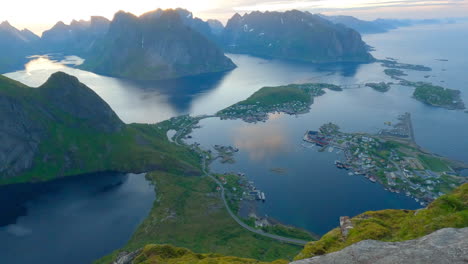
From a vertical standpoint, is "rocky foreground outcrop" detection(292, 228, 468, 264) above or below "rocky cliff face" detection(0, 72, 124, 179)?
above

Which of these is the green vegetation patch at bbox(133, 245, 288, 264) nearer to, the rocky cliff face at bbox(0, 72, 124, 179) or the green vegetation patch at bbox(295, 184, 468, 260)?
Result: the green vegetation patch at bbox(295, 184, 468, 260)

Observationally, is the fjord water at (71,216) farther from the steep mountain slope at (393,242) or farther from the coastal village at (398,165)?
the coastal village at (398,165)

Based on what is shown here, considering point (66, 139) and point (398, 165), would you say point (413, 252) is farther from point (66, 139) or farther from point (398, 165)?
point (66, 139)

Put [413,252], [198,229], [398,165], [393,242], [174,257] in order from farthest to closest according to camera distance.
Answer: [398,165], [198,229], [174,257], [393,242], [413,252]

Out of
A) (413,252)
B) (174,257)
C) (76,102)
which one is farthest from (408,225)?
(76,102)

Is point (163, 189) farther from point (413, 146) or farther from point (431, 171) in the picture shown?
point (413, 146)

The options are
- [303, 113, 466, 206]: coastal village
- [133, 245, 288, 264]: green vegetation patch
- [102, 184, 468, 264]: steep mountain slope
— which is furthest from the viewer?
[303, 113, 466, 206]: coastal village

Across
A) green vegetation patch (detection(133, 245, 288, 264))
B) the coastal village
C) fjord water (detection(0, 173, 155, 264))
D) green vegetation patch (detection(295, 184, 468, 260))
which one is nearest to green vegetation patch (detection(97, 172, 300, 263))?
fjord water (detection(0, 173, 155, 264))
